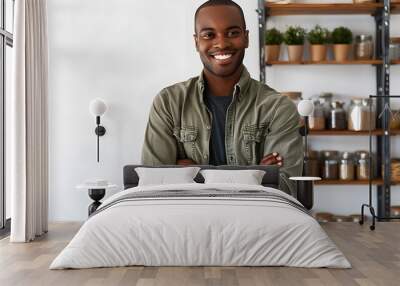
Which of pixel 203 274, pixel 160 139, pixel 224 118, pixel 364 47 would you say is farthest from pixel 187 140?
pixel 203 274

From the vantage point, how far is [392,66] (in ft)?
24.4

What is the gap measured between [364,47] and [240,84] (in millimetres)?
1420

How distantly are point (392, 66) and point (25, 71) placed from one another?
3770mm

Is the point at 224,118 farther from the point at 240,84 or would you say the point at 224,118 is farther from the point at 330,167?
the point at 330,167

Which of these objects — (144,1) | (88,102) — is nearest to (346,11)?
(144,1)

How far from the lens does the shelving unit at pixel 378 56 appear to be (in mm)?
7176

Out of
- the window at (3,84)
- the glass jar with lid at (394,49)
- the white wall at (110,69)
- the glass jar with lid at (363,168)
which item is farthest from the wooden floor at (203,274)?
the glass jar with lid at (394,49)

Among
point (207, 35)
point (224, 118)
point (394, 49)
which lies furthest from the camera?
point (394, 49)

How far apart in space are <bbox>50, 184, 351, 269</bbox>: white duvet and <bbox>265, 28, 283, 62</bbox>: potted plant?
10.4 ft

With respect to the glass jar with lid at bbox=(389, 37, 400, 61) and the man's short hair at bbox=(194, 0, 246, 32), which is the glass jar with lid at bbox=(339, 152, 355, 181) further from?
the man's short hair at bbox=(194, 0, 246, 32)

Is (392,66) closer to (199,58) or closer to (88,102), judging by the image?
(199,58)

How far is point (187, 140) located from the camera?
21.9 ft

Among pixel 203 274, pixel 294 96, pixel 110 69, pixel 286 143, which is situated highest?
pixel 110 69

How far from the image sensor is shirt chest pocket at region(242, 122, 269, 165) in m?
6.60
